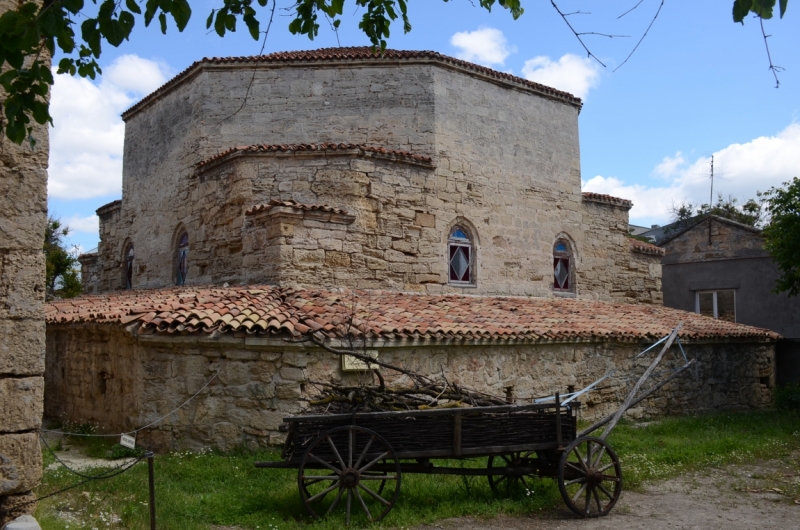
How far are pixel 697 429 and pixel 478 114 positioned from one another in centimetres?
741

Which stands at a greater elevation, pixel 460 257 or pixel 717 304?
pixel 460 257

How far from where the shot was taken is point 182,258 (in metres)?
14.2

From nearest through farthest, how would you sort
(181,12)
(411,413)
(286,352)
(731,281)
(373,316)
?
(181,12) → (411,413) → (286,352) → (373,316) → (731,281)

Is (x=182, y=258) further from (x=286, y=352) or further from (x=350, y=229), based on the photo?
(x=286, y=352)

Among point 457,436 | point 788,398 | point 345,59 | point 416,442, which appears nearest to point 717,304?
point 788,398

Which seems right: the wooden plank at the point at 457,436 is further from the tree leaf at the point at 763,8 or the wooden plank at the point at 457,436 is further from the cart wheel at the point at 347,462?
the tree leaf at the point at 763,8

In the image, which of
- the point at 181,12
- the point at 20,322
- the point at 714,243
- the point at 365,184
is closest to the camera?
the point at 181,12

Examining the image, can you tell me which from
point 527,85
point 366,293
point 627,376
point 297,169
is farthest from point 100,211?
point 627,376

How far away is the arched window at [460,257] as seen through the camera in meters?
13.5

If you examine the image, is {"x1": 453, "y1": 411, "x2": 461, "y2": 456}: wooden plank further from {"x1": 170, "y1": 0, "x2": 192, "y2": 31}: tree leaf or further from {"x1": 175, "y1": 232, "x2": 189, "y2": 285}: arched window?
{"x1": 175, "y1": 232, "x2": 189, "y2": 285}: arched window

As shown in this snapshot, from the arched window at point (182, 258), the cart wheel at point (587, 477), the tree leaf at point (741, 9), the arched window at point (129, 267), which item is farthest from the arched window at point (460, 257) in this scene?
the tree leaf at point (741, 9)

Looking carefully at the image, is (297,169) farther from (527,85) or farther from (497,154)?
(527,85)

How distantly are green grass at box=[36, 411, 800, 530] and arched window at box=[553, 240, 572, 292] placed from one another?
6.07 metres

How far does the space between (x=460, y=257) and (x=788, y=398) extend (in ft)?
27.2
